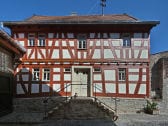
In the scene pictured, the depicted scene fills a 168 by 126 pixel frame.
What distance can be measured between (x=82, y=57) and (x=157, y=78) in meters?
5.99

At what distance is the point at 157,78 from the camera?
1744 centimetres

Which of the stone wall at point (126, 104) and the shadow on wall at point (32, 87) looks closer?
the stone wall at point (126, 104)

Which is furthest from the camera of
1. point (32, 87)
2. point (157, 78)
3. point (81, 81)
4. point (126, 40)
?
point (157, 78)

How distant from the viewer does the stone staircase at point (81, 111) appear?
40.0ft

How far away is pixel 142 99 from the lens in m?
14.8

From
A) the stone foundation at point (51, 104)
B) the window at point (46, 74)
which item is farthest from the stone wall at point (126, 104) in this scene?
the window at point (46, 74)

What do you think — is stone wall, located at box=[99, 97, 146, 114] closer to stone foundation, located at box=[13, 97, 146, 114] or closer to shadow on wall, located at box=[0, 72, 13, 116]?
stone foundation, located at box=[13, 97, 146, 114]

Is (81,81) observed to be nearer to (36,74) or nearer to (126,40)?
(36,74)

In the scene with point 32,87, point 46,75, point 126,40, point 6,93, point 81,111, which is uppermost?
point 126,40

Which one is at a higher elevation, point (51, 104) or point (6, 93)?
point (6, 93)

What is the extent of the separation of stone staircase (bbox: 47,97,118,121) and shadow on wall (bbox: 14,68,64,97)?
82.9 inches

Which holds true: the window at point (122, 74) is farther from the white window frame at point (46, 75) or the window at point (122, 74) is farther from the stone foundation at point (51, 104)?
the white window frame at point (46, 75)

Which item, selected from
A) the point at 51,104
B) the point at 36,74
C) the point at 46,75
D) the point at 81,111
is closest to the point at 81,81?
the point at 46,75

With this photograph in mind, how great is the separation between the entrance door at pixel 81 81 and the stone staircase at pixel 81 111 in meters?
2.09
